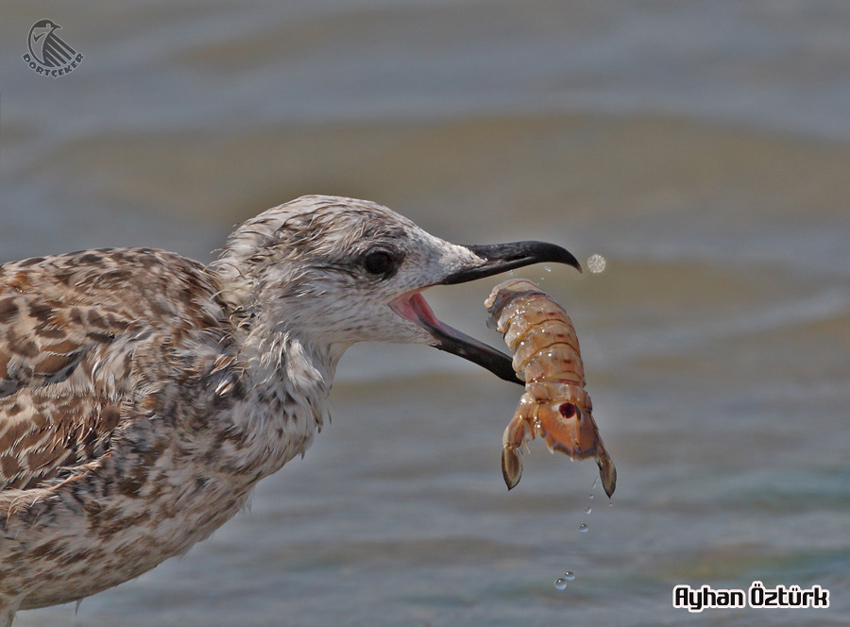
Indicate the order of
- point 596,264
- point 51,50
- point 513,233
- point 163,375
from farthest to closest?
point 51,50, point 513,233, point 596,264, point 163,375

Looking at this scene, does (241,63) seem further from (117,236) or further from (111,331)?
(111,331)

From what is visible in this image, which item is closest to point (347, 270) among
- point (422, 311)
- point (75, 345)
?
point (422, 311)

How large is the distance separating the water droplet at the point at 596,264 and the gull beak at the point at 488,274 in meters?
4.21

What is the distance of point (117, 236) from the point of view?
31.0 feet

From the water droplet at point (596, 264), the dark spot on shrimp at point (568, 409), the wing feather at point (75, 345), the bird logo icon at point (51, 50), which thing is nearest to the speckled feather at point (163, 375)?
the wing feather at point (75, 345)

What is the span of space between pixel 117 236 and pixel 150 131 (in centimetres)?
149

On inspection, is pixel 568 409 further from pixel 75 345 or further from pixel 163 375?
pixel 75 345

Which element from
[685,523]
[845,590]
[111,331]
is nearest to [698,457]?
[685,523]

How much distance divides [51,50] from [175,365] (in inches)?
309

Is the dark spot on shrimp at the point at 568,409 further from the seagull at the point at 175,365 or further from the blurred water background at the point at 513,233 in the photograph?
the blurred water background at the point at 513,233

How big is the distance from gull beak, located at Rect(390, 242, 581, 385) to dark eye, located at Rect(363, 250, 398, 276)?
145 mm

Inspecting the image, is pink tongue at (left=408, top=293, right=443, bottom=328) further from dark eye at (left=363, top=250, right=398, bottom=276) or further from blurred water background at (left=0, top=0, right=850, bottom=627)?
blurred water background at (left=0, top=0, right=850, bottom=627)

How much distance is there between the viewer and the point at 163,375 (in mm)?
4762

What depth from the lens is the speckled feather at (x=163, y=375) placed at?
15.4 feet
